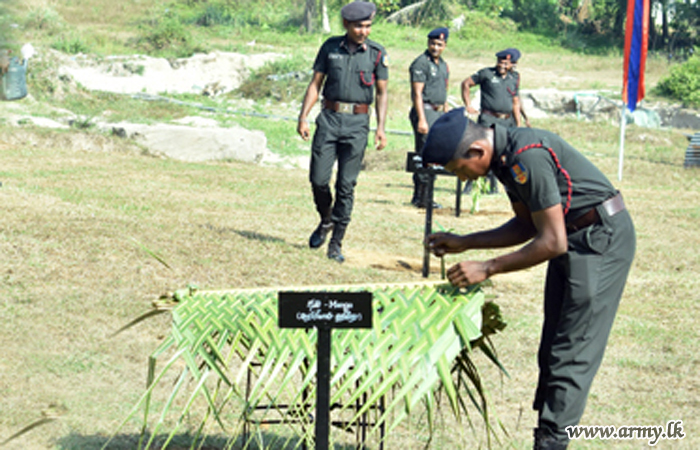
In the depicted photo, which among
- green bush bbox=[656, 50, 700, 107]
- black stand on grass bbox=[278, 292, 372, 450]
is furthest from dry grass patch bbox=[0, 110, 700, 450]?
green bush bbox=[656, 50, 700, 107]

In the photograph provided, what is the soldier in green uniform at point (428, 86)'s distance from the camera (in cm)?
1050

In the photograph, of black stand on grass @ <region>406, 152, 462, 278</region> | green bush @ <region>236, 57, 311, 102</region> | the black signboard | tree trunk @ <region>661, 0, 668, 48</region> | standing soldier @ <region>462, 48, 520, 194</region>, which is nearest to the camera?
the black signboard

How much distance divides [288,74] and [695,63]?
13.1 meters

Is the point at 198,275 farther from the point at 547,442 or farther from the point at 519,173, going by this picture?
the point at 519,173

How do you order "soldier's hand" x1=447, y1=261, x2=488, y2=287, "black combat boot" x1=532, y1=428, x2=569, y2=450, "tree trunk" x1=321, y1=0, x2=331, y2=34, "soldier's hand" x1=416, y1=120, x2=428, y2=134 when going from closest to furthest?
"soldier's hand" x1=447, y1=261, x2=488, y2=287, "black combat boot" x1=532, y1=428, x2=569, y2=450, "soldier's hand" x1=416, y1=120, x2=428, y2=134, "tree trunk" x1=321, y1=0, x2=331, y2=34

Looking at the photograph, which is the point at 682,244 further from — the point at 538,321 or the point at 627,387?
the point at 627,387

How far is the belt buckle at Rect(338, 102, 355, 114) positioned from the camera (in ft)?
23.5

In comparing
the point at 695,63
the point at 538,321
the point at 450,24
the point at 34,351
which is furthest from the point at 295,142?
the point at 450,24

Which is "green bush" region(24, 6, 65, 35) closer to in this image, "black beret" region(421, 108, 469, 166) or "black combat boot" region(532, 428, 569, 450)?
"black beret" region(421, 108, 469, 166)

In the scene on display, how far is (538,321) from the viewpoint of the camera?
6266 millimetres

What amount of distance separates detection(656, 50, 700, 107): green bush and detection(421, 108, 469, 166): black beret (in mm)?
24697

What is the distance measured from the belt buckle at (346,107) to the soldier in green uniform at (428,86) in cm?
315

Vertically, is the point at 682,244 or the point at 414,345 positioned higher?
the point at 414,345

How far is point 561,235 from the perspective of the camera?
9.83 feet
